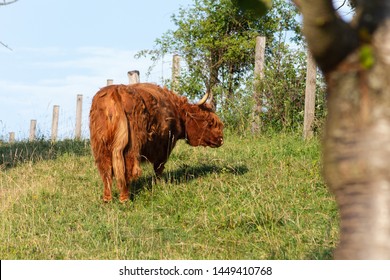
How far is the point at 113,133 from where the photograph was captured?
9.80 metres

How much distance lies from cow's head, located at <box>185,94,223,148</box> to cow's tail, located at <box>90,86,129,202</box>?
7.45 feet

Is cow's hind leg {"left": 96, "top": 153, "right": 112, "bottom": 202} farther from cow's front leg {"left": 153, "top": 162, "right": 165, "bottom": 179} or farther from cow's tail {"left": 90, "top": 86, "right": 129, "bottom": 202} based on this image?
cow's front leg {"left": 153, "top": 162, "right": 165, "bottom": 179}

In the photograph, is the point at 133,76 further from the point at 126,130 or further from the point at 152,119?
the point at 126,130

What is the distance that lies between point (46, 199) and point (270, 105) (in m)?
7.83

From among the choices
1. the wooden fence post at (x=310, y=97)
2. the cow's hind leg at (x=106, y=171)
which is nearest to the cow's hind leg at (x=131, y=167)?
the cow's hind leg at (x=106, y=171)

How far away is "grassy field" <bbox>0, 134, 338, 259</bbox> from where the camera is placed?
748cm

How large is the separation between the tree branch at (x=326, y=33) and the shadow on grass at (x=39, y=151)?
39.4ft

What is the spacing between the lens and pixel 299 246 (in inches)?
283

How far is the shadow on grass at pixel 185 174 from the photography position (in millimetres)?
10773

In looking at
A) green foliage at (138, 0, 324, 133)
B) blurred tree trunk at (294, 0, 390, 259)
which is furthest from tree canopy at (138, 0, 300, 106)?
blurred tree trunk at (294, 0, 390, 259)

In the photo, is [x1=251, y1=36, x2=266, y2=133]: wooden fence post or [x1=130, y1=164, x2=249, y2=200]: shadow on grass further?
[x1=251, y1=36, x2=266, y2=133]: wooden fence post

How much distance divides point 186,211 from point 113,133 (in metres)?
1.44

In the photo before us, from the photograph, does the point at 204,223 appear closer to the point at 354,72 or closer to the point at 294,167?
the point at 294,167
